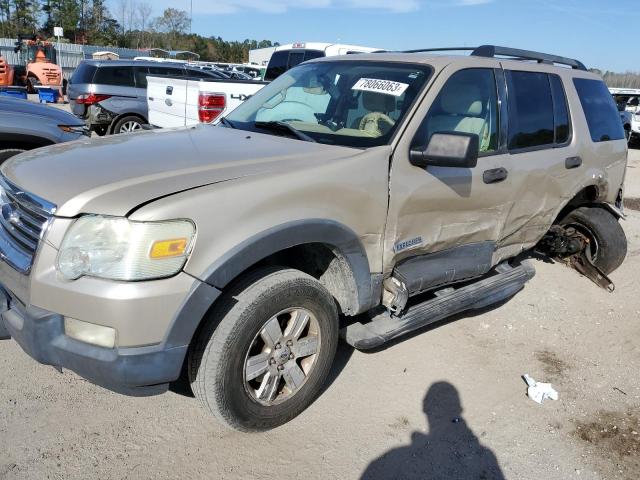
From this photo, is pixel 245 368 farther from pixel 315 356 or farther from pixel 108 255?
pixel 108 255

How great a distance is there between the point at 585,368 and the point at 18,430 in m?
3.62

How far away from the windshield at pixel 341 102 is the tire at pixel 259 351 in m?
0.97

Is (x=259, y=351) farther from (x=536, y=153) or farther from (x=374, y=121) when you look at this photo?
(x=536, y=153)

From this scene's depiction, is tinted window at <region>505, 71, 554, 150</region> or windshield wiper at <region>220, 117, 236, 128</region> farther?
tinted window at <region>505, 71, 554, 150</region>

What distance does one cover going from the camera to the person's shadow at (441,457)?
8.89ft

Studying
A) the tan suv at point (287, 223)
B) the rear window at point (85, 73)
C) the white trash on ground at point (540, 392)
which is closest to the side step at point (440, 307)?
the tan suv at point (287, 223)

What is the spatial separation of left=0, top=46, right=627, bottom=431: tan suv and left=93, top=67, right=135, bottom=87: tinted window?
8792 mm

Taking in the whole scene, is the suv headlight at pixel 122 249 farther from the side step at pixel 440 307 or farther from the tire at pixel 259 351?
the side step at pixel 440 307

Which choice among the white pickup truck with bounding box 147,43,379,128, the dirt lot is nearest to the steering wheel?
the dirt lot

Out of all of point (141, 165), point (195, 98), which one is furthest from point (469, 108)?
point (195, 98)

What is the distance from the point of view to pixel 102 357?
2.27 meters

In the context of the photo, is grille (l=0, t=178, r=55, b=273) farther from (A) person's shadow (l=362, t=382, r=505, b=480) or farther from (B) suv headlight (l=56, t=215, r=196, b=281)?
(A) person's shadow (l=362, t=382, r=505, b=480)

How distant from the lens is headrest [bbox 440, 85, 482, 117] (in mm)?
3469

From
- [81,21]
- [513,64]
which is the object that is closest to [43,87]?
[513,64]
